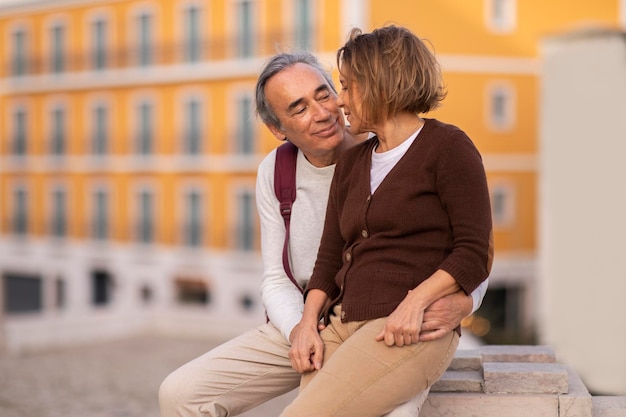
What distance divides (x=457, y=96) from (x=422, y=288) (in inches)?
988

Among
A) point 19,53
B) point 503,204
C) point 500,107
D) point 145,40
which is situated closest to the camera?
point 500,107

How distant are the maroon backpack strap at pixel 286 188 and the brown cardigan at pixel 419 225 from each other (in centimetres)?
49

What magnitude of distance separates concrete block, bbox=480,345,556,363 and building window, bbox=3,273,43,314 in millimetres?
32562

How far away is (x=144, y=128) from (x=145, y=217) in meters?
2.65

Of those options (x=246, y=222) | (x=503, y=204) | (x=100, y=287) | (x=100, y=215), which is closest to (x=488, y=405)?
(x=246, y=222)

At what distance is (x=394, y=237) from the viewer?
315 centimetres

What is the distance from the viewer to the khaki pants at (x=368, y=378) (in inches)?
→ 117

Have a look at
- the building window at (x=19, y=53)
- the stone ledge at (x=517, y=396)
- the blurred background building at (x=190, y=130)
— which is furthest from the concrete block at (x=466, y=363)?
the building window at (x=19, y=53)

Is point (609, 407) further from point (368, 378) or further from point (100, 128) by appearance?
point (100, 128)

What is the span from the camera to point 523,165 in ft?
94.7

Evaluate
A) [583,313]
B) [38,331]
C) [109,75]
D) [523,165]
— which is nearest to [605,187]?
[583,313]

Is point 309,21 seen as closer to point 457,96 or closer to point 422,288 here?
point 457,96

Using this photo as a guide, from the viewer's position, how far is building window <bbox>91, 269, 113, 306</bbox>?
32.6 m

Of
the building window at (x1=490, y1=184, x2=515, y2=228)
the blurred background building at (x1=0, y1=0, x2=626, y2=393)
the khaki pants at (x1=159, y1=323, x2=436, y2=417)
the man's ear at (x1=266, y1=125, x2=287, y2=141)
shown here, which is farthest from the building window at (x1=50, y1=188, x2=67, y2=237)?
the khaki pants at (x1=159, y1=323, x2=436, y2=417)
